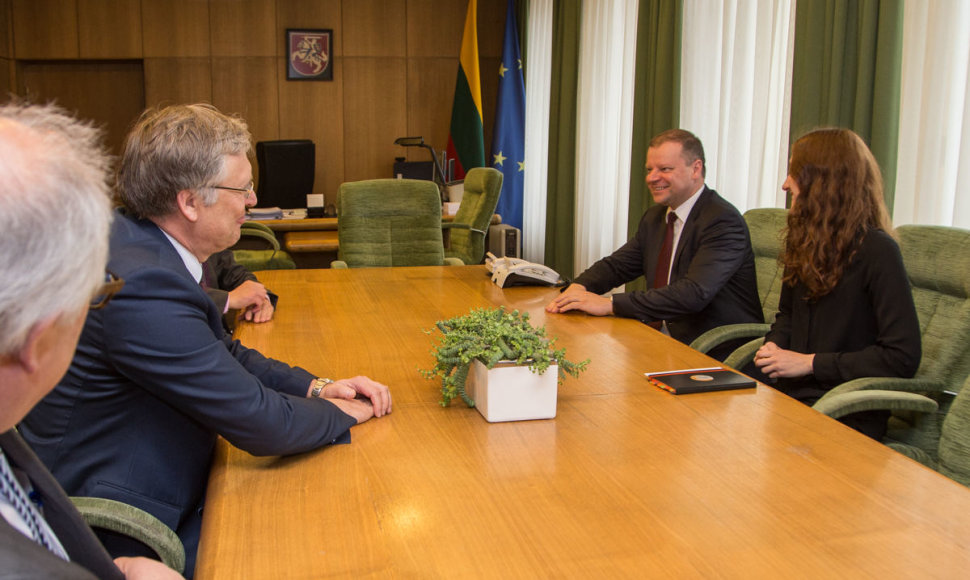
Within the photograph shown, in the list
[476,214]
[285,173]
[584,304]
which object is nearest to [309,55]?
[285,173]

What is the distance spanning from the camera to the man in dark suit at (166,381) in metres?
1.41

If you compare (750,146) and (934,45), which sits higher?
(934,45)

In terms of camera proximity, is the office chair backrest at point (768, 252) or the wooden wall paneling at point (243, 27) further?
the wooden wall paneling at point (243, 27)

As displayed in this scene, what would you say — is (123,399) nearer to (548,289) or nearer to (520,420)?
(520,420)

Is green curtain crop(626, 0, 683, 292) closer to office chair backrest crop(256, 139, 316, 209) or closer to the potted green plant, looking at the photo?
office chair backrest crop(256, 139, 316, 209)

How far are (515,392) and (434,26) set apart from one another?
22.6ft

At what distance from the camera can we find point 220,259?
3408 mm

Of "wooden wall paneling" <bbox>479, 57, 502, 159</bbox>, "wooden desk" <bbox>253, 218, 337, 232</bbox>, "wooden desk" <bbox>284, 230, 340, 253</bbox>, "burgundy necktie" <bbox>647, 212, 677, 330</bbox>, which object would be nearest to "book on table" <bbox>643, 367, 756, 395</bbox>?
"burgundy necktie" <bbox>647, 212, 677, 330</bbox>

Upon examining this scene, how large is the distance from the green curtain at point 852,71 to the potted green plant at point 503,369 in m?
1.97

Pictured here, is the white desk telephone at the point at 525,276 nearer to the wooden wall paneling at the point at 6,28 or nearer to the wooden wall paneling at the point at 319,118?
the wooden wall paneling at the point at 319,118

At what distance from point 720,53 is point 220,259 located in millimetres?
2769

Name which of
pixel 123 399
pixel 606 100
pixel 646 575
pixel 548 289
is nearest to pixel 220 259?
pixel 548 289

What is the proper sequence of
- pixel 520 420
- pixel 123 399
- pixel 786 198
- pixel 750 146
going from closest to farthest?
pixel 123 399 → pixel 520 420 → pixel 786 198 → pixel 750 146

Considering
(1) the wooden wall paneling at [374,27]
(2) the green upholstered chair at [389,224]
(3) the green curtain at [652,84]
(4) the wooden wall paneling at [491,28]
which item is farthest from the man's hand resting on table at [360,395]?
(4) the wooden wall paneling at [491,28]
